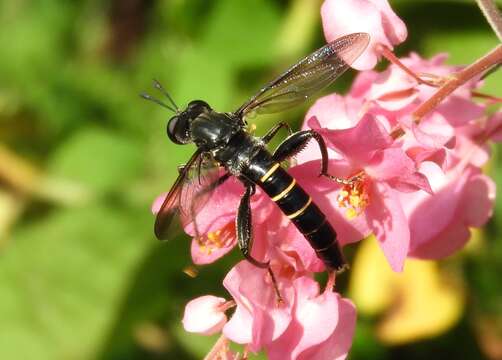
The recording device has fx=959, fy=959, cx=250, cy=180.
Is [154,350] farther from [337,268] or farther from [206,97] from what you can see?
[337,268]

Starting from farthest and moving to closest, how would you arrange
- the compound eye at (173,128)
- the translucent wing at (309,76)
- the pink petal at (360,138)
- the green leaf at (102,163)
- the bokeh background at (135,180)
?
the green leaf at (102,163) < the bokeh background at (135,180) < the compound eye at (173,128) < the translucent wing at (309,76) < the pink petal at (360,138)

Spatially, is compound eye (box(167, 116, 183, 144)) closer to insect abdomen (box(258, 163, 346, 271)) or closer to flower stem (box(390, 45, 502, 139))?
insect abdomen (box(258, 163, 346, 271))

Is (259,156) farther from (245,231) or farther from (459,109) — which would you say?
(459,109)

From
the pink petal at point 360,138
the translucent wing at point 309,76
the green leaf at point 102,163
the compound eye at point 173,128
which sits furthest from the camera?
the green leaf at point 102,163

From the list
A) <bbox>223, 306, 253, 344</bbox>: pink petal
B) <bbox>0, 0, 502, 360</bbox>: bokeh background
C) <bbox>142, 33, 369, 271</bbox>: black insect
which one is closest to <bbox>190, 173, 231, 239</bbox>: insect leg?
<bbox>142, 33, 369, 271</bbox>: black insect

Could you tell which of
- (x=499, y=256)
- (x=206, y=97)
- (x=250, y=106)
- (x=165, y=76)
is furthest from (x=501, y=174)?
(x=250, y=106)

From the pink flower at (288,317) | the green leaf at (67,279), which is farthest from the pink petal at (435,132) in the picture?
the green leaf at (67,279)

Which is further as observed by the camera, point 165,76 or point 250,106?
point 165,76

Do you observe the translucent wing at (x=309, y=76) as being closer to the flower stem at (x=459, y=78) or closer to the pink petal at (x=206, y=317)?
the flower stem at (x=459, y=78)
